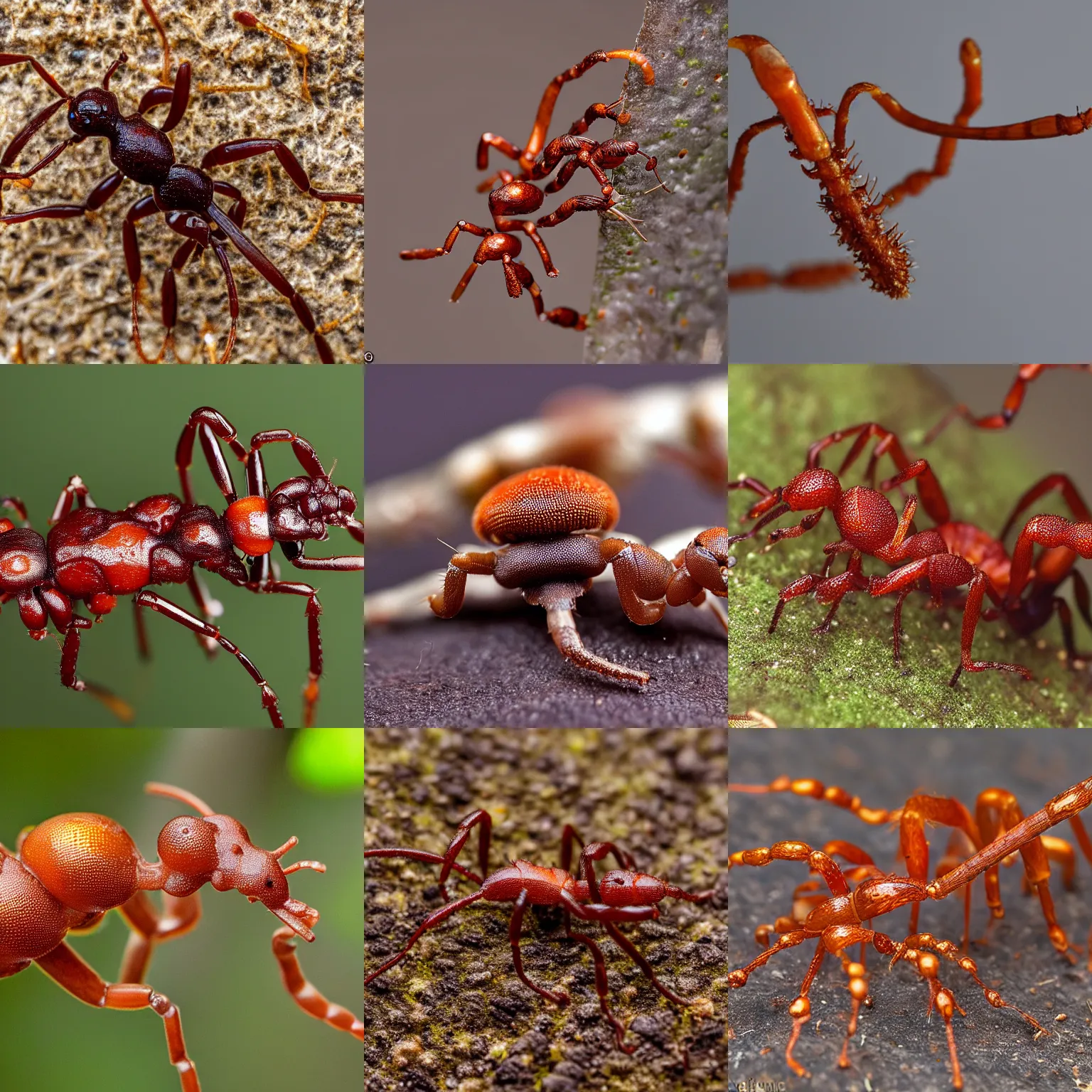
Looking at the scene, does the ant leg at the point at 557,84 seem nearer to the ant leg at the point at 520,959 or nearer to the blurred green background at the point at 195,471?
the blurred green background at the point at 195,471

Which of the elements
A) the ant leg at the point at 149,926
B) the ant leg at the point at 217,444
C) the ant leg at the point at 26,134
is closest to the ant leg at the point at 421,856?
the ant leg at the point at 149,926

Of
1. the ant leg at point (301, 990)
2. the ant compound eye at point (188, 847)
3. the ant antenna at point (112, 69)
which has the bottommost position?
the ant leg at point (301, 990)

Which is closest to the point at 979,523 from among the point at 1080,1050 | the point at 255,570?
the point at 1080,1050

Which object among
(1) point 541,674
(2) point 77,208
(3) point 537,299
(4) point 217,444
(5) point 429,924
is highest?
(2) point 77,208

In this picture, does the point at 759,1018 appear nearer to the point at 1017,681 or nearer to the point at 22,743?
the point at 1017,681

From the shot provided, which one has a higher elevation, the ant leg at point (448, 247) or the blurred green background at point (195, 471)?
the ant leg at point (448, 247)

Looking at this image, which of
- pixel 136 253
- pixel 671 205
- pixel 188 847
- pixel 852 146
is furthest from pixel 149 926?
pixel 852 146

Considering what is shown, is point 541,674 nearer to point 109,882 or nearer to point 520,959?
point 520,959
